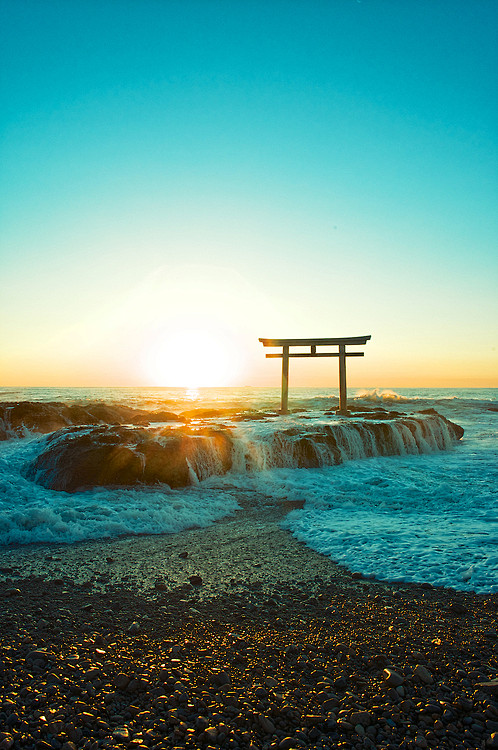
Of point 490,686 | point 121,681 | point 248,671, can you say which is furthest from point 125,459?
point 490,686

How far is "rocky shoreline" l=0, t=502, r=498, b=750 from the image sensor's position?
256 centimetres

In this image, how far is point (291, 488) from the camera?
373 inches

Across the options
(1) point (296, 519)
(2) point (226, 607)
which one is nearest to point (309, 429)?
(1) point (296, 519)

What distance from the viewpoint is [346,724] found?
258 cm

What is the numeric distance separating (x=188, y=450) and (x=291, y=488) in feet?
8.98

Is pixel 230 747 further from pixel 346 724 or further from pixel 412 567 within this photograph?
pixel 412 567

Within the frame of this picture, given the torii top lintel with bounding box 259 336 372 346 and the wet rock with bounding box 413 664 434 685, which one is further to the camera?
the torii top lintel with bounding box 259 336 372 346

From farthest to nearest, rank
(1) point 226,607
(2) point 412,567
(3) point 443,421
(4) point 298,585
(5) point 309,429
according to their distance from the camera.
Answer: (3) point 443,421, (5) point 309,429, (2) point 412,567, (4) point 298,585, (1) point 226,607

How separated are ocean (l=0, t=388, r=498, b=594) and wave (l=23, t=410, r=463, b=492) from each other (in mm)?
32

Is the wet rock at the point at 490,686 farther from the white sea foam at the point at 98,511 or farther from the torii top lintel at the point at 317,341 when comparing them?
the torii top lintel at the point at 317,341

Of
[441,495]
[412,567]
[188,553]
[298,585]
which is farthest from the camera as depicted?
[441,495]

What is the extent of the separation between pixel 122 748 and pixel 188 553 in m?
3.46

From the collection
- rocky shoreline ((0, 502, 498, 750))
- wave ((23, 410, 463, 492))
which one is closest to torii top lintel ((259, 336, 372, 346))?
wave ((23, 410, 463, 492))

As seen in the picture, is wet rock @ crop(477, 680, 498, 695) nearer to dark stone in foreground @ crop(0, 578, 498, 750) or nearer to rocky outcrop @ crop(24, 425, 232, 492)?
dark stone in foreground @ crop(0, 578, 498, 750)
